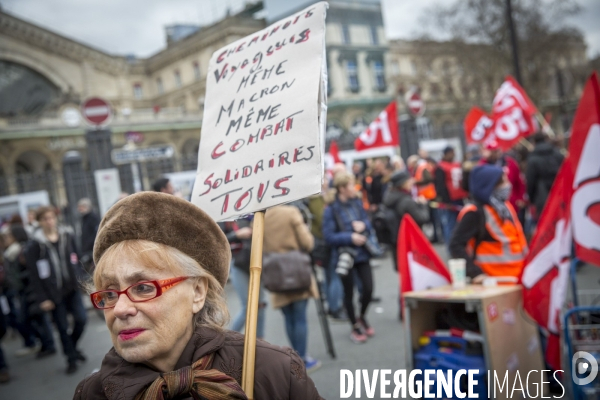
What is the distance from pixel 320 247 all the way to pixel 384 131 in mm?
5034

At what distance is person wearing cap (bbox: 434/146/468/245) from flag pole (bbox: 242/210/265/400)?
7.53 meters

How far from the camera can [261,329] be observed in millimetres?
5023

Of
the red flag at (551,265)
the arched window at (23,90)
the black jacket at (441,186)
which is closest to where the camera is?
the red flag at (551,265)

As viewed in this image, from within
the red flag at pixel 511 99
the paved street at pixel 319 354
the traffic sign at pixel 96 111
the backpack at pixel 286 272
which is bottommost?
the paved street at pixel 319 354

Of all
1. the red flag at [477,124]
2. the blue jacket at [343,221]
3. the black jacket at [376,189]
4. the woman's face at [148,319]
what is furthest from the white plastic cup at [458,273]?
the red flag at [477,124]

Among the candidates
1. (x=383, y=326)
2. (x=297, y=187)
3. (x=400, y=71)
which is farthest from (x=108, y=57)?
(x=297, y=187)

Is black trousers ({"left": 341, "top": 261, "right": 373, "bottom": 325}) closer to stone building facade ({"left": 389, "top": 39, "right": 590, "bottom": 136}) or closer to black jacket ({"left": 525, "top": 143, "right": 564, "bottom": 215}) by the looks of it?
black jacket ({"left": 525, "top": 143, "right": 564, "bottom": 215})

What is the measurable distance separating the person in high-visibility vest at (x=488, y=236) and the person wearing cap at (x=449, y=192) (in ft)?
17.2

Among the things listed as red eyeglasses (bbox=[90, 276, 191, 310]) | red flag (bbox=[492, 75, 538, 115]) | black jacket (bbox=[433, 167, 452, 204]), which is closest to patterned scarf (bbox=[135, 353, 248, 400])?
red eyeglasses (bbox=[90, 276, 191, 310])

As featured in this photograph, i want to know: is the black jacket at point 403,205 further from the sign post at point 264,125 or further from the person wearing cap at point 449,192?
the sign post at point 264,125

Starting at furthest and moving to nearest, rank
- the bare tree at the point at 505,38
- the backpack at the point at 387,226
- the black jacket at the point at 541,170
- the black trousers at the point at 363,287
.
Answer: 1. the bare tree at the point at 505,38
2. the black jacket at the point at 541,170
3. the backpack at the point at 387,226
4. the black trousers at the point at 363,287

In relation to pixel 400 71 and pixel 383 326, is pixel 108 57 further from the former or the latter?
pixel 383 326

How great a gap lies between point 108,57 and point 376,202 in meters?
40.6

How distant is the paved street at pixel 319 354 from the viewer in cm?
487
